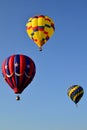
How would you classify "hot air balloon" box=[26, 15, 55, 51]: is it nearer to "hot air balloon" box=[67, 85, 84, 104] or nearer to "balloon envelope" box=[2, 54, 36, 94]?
"balloon envelope" box=[2, 54, 36, 94]

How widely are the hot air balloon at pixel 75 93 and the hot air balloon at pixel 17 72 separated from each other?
2514 centimetres

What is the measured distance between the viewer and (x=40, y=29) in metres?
70.8

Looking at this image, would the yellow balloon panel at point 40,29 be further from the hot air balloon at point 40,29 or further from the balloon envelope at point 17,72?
the balloon envelope at point 17,72

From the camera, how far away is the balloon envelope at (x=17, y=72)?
60.8 meters

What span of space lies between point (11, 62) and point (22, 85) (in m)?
3.43

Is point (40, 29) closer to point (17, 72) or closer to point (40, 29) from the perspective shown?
point (40, 29)

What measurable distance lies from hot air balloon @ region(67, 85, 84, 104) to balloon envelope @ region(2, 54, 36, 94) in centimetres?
2514

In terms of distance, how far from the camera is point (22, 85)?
60844 millimetres

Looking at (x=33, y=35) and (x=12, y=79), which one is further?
(x=33, y=35)

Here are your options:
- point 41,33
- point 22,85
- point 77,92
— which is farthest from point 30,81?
point 77,92

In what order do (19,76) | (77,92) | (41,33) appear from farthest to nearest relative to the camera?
(77,92)
(41,33)
(19,76)

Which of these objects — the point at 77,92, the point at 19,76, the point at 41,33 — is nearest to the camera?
the point at 19,76

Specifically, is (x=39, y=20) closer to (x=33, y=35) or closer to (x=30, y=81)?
(x=33, y=35)

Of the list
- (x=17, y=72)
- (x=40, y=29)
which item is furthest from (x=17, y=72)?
(x=40, y=29)
